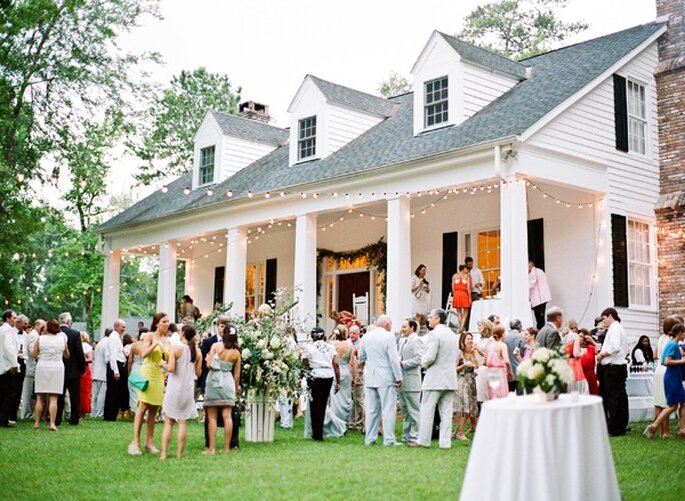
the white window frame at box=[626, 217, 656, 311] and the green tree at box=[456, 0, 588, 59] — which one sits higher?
the green tree at box=[456, 0, 588, 59]

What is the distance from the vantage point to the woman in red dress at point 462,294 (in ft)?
57.0

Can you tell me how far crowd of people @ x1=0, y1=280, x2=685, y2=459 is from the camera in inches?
427

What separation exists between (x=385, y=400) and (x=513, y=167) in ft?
18.9

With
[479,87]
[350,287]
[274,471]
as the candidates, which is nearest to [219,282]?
[350,287]

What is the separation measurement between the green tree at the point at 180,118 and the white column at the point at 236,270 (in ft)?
50.4

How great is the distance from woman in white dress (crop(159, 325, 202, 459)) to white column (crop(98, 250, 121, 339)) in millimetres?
16102

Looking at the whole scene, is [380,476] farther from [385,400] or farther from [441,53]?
[441,53]

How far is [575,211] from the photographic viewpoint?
17.8 metres

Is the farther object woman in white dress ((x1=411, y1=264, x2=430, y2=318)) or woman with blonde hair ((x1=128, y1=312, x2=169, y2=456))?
woman in white dress ((x1=411, y1=264, x2=430, y2=318))

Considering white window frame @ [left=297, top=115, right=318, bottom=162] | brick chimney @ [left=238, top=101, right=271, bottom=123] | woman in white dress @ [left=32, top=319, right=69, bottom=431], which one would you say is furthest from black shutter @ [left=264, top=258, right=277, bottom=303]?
woman in white dress @ [left=32, top=319, right=69, bottom=431]

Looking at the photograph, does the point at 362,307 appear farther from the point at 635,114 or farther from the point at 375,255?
the point at 635,114

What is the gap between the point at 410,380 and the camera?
12227 mm

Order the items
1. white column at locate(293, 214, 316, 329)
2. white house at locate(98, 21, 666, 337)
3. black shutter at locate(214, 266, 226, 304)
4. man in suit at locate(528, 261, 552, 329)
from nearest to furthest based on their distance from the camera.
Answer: white house at locate(98, 21, 666, 337) < man in suit at locate(528, 261, 552, 329) < white column at locate(293, 214, 316, 329) < black shutter at locate(214, 266, 226, 304)

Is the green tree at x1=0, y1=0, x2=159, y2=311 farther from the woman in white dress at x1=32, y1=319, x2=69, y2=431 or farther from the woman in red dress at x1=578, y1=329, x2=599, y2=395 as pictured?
the woman in red dress at x1=578, y1=329, x2=599, y2=395
